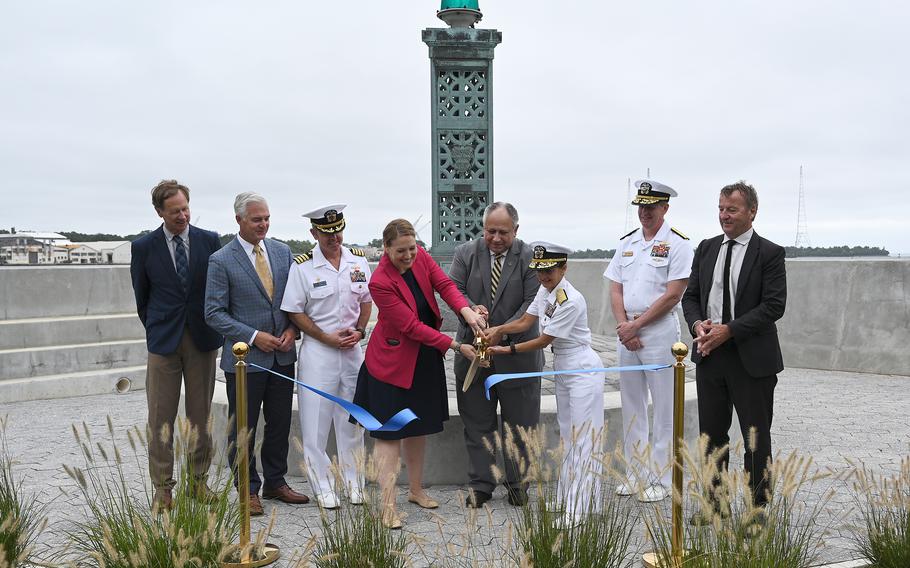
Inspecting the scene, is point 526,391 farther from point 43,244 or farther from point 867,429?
point 43,244

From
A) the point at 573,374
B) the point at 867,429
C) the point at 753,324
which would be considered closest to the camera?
the point at 753,324

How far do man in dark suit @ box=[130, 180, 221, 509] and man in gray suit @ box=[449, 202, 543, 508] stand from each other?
1526mm

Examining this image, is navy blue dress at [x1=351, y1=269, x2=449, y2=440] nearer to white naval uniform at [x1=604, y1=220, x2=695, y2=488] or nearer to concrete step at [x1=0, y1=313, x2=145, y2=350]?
white naval uniform at [x1=604, y1=220, x2=695, y2=488]

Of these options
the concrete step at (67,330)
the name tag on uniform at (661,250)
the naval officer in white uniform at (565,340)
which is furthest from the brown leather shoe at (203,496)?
the concrete step at (67,330)

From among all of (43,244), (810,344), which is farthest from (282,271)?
(43,244)

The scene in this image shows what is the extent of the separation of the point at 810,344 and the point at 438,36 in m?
6.18

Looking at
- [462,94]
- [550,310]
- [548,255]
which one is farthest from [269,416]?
[462,94]

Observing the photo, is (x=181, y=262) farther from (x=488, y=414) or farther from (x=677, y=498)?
(x=677, y=498)

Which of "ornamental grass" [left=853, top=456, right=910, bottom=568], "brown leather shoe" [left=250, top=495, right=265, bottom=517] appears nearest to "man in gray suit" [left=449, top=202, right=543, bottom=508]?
"brown leather shoe" [left=250, top=495, right=265, bottom=517]

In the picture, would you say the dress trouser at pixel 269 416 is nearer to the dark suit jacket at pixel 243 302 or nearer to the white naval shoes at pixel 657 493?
the dark suit jacket at pixel 243 302

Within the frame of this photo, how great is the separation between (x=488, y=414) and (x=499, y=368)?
0.97 feet

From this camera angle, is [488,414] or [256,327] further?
[488,414]

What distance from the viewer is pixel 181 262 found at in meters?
4.71

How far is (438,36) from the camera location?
7469 millimetres
